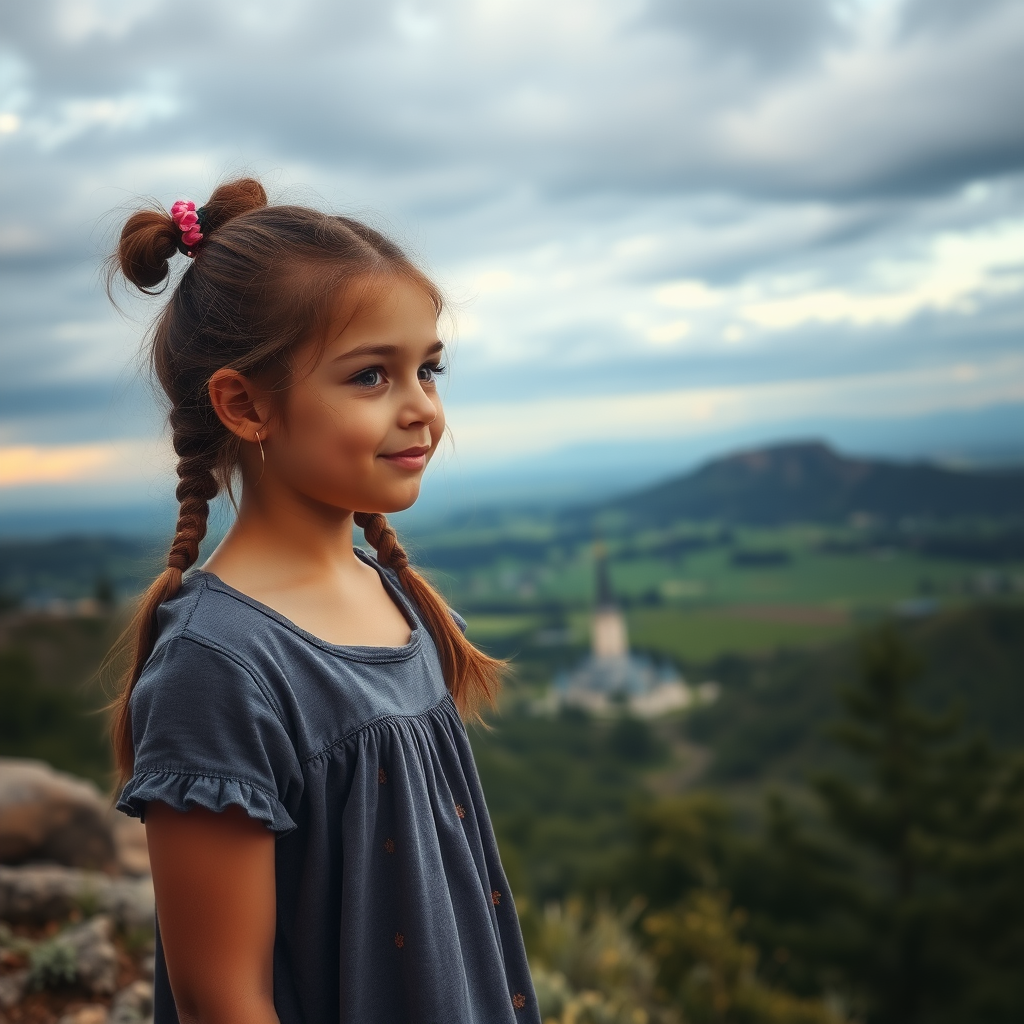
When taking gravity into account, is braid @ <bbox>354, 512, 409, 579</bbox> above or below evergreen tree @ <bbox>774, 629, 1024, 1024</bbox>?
above

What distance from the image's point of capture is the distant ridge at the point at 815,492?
61.7m

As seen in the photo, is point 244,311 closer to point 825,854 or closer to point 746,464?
point 825,854

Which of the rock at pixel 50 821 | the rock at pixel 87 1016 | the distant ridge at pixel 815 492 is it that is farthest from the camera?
the distant ridge at pixel 815 492

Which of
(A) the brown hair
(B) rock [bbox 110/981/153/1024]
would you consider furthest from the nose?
(B) rock [bbox 110/981/153/1024]

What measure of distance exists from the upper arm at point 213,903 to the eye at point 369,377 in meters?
0.60

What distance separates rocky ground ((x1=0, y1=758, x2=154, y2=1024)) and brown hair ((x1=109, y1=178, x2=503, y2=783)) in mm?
2239

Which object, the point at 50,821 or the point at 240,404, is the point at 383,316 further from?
the point at 50,821

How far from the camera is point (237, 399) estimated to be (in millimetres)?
1502

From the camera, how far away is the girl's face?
1472 mm

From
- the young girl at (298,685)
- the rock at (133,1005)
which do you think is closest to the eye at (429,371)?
the young girl at (298,685)

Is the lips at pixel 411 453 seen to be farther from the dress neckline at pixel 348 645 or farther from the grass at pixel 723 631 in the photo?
the grass at pixel 723 631

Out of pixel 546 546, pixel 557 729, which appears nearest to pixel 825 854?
pixel 557 729

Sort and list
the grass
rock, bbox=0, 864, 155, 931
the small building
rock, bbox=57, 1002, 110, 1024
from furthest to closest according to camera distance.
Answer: the small building → the grass → rock, bbox=0, 864, 155, 931 → rock, bbox=57, 1002, 110, 1024

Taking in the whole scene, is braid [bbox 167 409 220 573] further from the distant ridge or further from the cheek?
the distant ridge
